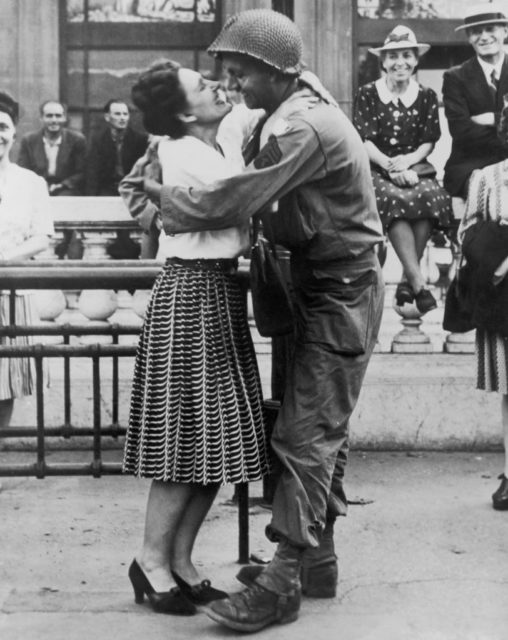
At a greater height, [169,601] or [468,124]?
[468,124]

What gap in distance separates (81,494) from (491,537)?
2025 millimetres

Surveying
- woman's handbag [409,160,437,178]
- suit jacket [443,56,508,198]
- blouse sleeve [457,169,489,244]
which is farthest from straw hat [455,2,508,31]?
blouse sleeve [457,169,489,244]

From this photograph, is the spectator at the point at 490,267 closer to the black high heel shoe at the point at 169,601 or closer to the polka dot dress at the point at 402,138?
the polka dot dress at the point at 402,138

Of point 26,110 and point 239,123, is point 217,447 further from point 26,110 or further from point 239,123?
point 26,110

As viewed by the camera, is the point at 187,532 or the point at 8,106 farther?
the point at 8,106

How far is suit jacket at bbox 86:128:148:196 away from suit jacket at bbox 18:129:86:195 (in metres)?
0.12

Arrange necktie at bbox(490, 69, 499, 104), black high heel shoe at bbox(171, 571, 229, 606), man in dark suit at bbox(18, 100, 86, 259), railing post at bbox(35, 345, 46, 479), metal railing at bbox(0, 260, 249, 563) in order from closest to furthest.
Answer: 1. black high heel shoe at bbox(171, 571, 229, 606)
2. metal railing at bbox(0, 260, 249, 563)
3. railing post at bbox(35, 345, 46, 479)
4. necktie at bbox(490, 69, 499, 104)
5. man in dark suit at bbox(18, 100, 86, 259)

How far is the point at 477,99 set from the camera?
8.00 meters

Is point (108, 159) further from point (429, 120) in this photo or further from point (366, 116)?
point (429, 120)

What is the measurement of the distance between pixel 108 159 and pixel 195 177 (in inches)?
227

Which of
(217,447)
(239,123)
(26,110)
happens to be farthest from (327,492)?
(26,110)

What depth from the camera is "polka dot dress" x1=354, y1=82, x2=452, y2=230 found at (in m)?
7.68

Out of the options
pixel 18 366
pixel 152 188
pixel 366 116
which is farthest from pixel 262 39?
pixel 366 116

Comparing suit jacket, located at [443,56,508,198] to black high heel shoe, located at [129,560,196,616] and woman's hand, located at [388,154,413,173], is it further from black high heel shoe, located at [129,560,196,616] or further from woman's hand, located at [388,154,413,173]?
black high heel shoe, located at [129,560,196,616]
